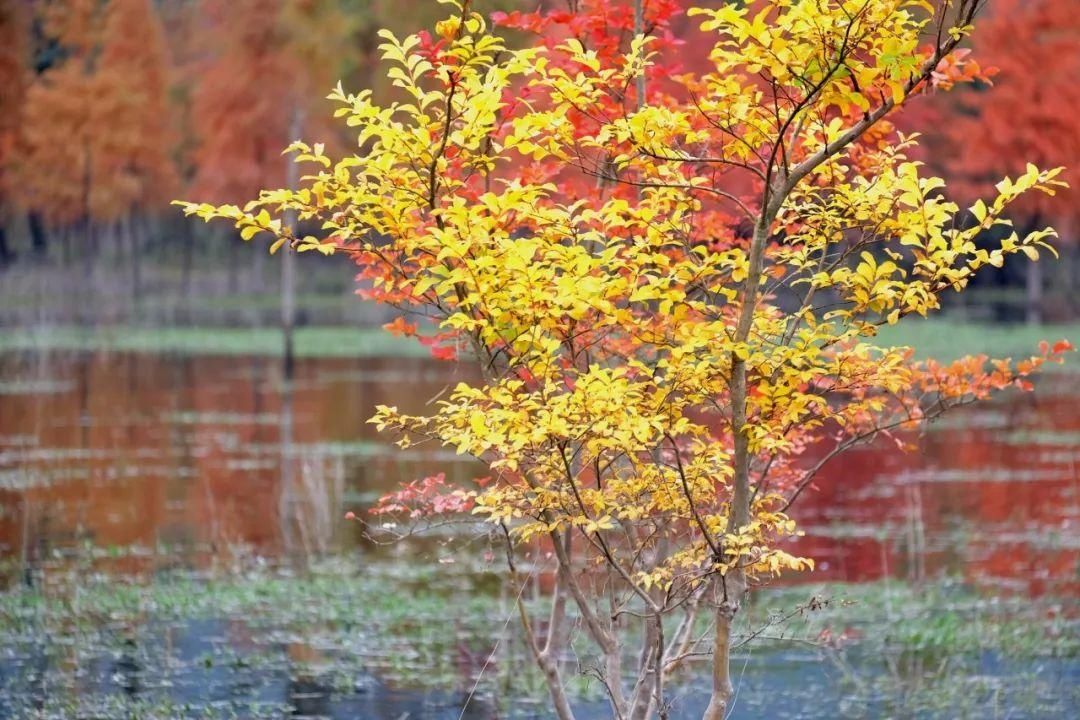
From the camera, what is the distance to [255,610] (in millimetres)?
14047

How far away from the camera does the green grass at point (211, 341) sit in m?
43.5

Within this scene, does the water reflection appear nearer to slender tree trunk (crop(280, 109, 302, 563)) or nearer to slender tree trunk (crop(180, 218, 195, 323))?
slender tree trunk (crop(280, 109, 302, 563))

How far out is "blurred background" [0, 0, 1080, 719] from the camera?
12.3 m

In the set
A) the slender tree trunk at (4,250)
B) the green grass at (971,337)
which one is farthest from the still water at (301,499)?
the slender tree trunk at (4,250)

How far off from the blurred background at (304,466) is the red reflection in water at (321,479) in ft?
0.26

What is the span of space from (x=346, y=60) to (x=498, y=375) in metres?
50.9

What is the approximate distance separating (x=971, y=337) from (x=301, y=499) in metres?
27.1

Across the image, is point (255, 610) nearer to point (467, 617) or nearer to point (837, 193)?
point (467, 617)

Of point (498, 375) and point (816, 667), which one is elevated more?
point (498, 375)

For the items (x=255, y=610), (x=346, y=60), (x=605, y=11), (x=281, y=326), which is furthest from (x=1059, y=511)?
Answer: (x=346, y=60)

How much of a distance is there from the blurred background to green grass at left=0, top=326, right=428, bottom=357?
268 millimetres

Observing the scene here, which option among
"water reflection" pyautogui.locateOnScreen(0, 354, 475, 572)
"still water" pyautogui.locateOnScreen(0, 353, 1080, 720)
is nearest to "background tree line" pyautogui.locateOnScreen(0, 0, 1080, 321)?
"water reflection" pyautogui.locateOnScreen(0, 354, 475, 572)

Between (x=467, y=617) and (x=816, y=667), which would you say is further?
(x=467, y=617)

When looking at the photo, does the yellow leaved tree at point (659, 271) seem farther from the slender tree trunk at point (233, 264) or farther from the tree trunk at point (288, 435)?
the slender tree trunk at point (233, 264)
